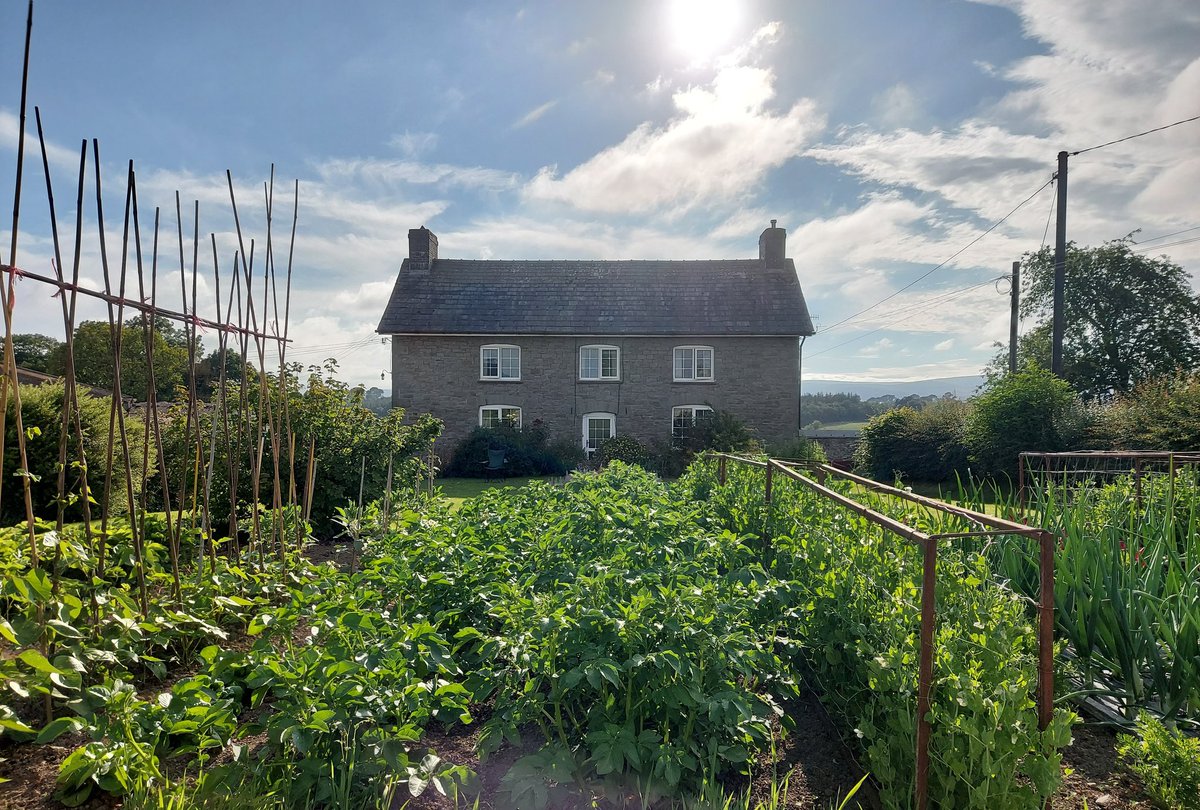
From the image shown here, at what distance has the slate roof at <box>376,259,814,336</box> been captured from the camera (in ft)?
66.0

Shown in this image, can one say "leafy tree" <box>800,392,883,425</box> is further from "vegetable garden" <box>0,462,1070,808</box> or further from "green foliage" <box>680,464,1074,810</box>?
"vegetable garden" <box>0,462,1070,808</box>

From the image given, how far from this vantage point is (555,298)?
834 inches

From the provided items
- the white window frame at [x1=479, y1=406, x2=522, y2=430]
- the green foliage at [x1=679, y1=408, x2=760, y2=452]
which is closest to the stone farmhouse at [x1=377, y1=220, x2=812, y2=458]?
the white window frame at [x1=479, y1=406, x2=522, y2=430]

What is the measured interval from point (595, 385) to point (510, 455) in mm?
3752

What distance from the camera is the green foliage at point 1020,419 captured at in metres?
13.8

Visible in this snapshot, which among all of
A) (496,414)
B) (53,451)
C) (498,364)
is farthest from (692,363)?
→ (53,451)

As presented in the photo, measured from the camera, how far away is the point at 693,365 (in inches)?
805

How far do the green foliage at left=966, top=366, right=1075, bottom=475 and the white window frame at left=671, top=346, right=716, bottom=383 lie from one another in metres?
7.79

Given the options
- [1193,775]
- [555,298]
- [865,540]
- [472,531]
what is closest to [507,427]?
[555,298]

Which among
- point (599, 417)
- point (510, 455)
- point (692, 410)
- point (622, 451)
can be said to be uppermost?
point (692, 410)

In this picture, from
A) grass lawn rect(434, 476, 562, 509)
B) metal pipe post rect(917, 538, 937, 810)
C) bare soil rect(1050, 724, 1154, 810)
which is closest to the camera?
metal pipe post rect(917, 538, 937, 810)

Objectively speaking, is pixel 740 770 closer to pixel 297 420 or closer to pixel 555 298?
pixel 297 420

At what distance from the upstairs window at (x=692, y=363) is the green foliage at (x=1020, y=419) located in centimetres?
800

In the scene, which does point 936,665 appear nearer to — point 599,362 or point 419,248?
point 599,362
